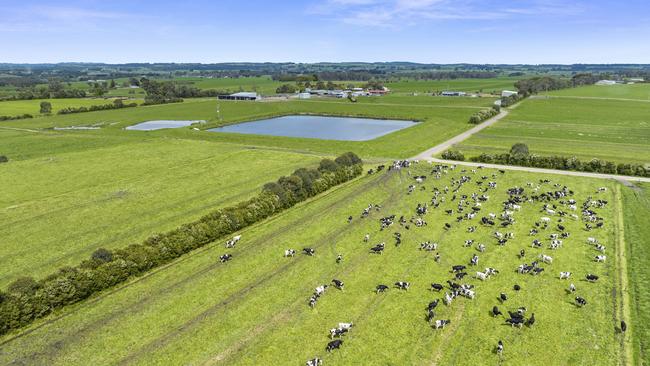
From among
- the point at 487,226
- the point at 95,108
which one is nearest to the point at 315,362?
the point at 487,226

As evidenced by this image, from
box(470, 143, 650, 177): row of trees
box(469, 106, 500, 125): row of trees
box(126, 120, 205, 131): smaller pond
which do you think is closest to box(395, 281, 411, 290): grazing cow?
box(470, 143, 650, 177): row of trees

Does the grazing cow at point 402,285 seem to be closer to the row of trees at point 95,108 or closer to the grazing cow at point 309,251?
the grazing cow at point 309,251

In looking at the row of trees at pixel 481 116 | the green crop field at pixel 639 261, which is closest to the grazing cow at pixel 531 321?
the green crop field at pixel 639 261

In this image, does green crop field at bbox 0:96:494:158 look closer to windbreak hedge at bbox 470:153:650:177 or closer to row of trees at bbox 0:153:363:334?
windbreak hedge at bbox 470:153:650:177

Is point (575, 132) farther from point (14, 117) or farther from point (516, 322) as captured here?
point (14, 117)

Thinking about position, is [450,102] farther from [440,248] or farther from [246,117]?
[440,248]

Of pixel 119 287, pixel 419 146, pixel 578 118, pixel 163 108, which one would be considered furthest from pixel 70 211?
pixel 578 118
